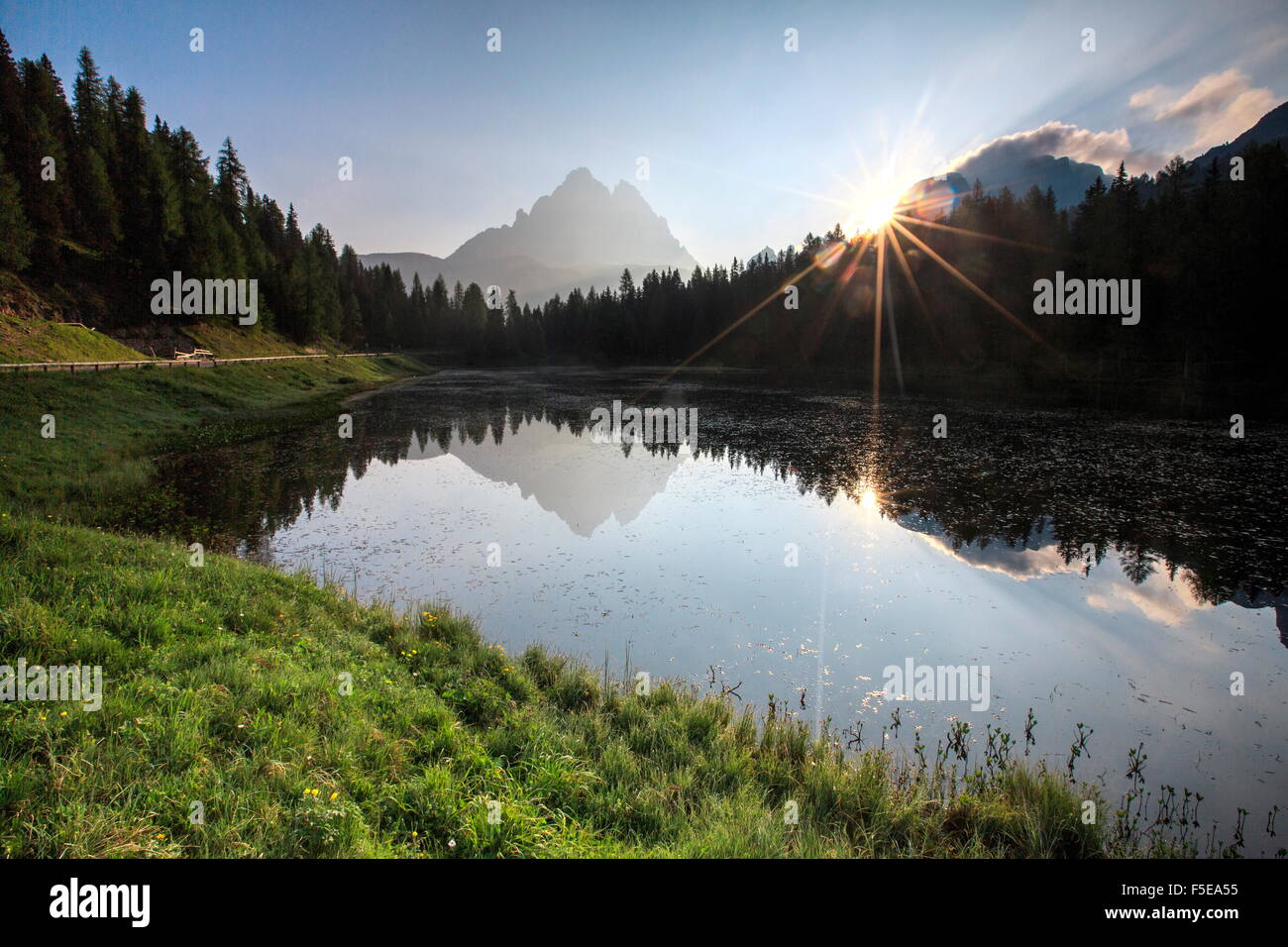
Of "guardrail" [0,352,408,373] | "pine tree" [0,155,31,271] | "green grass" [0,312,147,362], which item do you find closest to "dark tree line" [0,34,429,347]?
"pine tree" [0,155,31,271]

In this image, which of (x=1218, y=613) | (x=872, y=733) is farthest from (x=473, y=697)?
(x=1218, y=613)

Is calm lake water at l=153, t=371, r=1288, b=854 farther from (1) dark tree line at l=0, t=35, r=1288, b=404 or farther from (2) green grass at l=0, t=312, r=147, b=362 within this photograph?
(1) dark tree line at l=0, t=35, r=1288, b=404

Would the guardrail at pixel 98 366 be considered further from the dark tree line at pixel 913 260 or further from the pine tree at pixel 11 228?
the dark tree line at pixel 913 260

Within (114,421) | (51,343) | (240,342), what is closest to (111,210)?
(240,342)

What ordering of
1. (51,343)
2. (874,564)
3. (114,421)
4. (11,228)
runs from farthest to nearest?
(11,228) → (51,343) → (114,421) → (874,564)

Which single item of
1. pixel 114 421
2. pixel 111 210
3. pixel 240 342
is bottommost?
pixel 114 421

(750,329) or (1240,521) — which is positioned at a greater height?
(750,329)

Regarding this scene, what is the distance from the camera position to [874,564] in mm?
14672

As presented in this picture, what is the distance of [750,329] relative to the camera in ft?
401

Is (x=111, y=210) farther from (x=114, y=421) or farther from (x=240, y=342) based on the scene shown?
(x=114, y=421)

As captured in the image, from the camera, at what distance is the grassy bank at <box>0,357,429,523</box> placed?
19.0 meters

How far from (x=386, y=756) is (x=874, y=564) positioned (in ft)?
40.8
